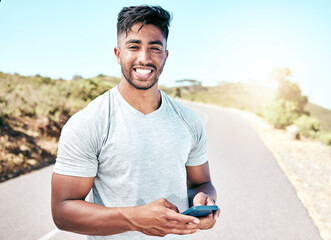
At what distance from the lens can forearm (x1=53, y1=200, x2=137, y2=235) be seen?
118cm

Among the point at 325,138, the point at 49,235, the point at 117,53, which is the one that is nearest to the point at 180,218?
the point at 117,53

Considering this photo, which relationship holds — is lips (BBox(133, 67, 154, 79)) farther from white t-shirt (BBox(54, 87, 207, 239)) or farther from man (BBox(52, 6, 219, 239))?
white t-shirt (BBox(54, 87, 207, 239))

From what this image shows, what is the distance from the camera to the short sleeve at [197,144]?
160cm

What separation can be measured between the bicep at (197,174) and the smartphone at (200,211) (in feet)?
1.32

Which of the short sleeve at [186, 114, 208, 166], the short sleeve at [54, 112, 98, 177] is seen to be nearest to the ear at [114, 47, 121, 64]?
the short sleeve at [54, 112, 98, 177]

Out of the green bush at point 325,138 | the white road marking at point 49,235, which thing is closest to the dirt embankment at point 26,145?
the white road marking at point 49,235

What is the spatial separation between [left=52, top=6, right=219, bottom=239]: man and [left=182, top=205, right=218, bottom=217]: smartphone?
4cm

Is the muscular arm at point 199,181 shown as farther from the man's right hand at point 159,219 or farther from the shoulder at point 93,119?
the shoulder at point 93,119

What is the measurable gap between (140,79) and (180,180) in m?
0.66

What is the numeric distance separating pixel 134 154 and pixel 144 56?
579 mm

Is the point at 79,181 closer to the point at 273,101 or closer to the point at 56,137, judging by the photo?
the point at 56,137

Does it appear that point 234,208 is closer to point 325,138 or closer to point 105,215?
point 105,215

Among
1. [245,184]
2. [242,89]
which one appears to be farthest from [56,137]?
[242,89]

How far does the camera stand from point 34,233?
366 centimetres
